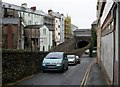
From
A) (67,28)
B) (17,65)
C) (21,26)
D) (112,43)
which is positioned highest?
(67,28)

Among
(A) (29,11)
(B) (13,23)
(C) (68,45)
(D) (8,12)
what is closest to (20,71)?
(B) (13,23)

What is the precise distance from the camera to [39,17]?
3548 inches

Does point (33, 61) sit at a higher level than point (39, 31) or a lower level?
lower

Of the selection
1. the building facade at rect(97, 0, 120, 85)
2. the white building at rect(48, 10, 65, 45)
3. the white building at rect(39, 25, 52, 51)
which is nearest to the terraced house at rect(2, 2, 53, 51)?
the white building at rect(39, 25, 52, 51)

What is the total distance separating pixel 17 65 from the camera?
650 inches

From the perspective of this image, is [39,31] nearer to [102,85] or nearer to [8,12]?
[8,12]

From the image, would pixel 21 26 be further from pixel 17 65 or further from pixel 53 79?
pixel 17 65

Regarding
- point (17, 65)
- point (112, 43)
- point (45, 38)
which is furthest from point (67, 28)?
point (112, 43)

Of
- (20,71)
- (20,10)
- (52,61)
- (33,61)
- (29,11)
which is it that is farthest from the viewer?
(29,11)

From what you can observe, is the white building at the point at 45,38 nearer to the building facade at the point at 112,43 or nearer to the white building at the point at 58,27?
the white building at the point at 58,27

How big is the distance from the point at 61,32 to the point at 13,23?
151 feet

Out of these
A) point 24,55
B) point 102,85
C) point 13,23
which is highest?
point 13,23

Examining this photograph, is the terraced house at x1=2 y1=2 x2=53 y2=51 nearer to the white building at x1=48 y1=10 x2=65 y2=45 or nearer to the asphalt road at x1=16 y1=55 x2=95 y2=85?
the white building at x1=48 y1=10 x2=65 y2=45

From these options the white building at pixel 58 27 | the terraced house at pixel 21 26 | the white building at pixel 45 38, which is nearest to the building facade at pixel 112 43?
the terraced house at pixel 21 26
